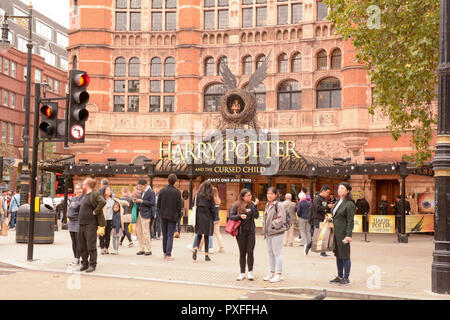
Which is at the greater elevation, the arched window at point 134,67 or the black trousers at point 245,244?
the arched window at point 134,67

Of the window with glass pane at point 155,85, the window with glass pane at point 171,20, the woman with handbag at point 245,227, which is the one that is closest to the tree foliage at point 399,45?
the woman with handbag at point 245,227

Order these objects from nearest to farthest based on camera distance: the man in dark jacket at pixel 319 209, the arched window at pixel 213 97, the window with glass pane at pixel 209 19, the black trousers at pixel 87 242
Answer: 1. the black trousers at pixel 87 242
2. the man in dark jacket at pixel 319 209
3. the arched window at pixel 213 97
4. the window with glass pane at pixel 209 19

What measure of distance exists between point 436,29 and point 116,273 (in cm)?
1028

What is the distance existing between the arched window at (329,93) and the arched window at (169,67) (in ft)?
29.7

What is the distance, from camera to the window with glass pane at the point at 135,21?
110 feet

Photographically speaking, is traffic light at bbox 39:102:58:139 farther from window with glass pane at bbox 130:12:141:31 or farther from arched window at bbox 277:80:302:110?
window with glass pane at bbox 130:12:141:31

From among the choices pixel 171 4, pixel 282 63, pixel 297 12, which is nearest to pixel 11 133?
pixel 171 4

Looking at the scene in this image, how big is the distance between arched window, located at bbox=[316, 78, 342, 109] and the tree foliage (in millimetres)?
13386

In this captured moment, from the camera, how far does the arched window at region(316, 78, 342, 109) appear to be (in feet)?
98.0

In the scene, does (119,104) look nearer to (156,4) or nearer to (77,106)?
(156,4)

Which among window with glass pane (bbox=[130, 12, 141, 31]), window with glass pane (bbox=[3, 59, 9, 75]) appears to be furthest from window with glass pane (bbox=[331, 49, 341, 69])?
window with glass pane (bbox=[3, 59, 9, 75])

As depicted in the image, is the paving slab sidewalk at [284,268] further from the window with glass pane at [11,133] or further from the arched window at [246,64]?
the window with glass pane at [11,133]

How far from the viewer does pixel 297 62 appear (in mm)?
31219

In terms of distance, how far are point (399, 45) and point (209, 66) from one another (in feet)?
60.2
